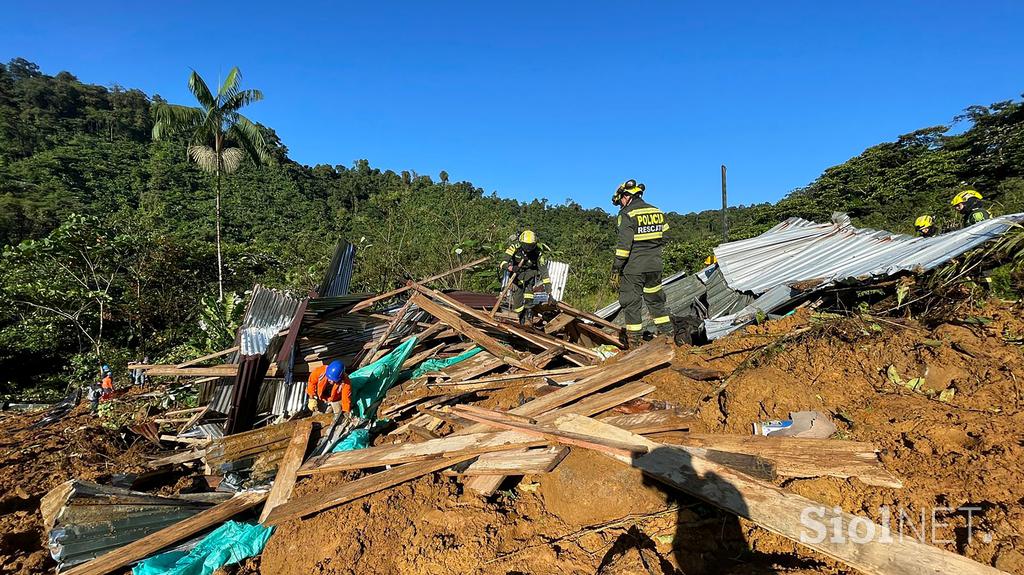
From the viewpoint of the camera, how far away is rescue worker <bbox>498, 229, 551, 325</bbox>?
26.6 feet

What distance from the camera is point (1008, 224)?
4426 millimetres

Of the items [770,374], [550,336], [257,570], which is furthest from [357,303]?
[770,374]

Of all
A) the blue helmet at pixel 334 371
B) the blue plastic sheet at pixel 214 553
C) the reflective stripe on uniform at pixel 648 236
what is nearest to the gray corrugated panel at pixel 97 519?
the blue plastic sheet at pixel 214 553

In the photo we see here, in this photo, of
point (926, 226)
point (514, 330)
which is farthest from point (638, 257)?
point (926, 226)

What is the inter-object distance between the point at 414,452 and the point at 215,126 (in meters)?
13.6

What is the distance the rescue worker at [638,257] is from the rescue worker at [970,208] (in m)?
4.48

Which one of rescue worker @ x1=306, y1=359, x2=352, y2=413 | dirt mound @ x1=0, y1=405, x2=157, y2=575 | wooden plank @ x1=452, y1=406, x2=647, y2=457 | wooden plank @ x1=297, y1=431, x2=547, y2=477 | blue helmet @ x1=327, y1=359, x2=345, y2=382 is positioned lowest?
dirt mound @ x1=0, y1=405, x2=157, y2=575

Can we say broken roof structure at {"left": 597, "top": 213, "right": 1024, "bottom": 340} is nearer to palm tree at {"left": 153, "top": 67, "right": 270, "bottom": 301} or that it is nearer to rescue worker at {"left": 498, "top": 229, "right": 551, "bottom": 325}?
rescue worker at {"left": 498, "top": 229, "right": 551, "bottom": 325}

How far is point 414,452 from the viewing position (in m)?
3.84

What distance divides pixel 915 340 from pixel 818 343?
2.22 ft

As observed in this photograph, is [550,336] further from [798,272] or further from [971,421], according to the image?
[971,421]

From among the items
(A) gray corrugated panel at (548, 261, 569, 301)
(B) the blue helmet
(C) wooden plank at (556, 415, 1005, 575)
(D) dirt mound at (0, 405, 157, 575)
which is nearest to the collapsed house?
(C) wooden plank at (556, 415, 1005, 575)

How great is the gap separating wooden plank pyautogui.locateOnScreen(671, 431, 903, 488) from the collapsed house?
1 cm

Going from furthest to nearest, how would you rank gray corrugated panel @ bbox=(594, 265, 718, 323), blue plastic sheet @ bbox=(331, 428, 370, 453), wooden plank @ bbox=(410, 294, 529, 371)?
gray corrugated panel @ bbox=(594, 265, 718, 323), wooden plank @ bbox=(410, 294, 529, 371), blue plastic sheet @ bbox=(331, 428, 370, 453)
